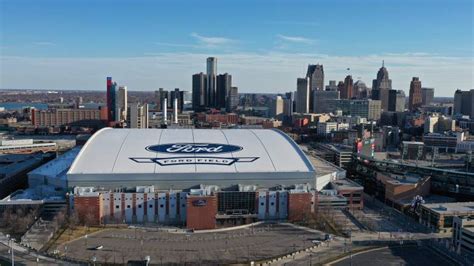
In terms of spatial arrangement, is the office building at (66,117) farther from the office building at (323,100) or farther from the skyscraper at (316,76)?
the skyscraper at (316,76)

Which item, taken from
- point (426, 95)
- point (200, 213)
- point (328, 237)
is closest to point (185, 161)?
point (200, 213)

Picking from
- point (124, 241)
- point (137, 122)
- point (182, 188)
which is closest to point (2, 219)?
point (124, 241)

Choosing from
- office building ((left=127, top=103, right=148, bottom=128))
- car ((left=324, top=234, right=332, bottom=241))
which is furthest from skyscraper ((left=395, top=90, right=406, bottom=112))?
car ((left=324, top=234, right=332, bottom=241))

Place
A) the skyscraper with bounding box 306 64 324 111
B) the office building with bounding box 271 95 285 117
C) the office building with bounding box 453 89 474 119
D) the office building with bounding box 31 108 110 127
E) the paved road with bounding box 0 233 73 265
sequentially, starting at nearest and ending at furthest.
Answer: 1. the paved road with bounding box 0 233 73 265
2. the office building with bounding box 31 108 110 127
3. the office building with bounding box 453 89 474 119
4. the office building with bounding box 271 95 285 117
5. the skyscraper with bounding box 306 64 324 111

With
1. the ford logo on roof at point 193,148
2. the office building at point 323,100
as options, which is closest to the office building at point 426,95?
the office building at point 323,100

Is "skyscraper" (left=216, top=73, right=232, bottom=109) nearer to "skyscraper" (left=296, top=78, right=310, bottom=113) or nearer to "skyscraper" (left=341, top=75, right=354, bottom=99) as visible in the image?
"skyscraper" (left=296, top=78, right=310, bottom=113)

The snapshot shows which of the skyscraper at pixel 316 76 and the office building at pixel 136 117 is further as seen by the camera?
the skyscraper at pixel 316 76

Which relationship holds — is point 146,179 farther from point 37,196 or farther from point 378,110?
point 378,110

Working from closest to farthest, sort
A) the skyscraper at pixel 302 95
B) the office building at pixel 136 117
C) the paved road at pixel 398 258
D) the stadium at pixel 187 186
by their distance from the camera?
the paved road at pixel 398 258, the stadium at pixel 187 186, the office building at pixel 136 117, the skyscraper at pixel 302 95
